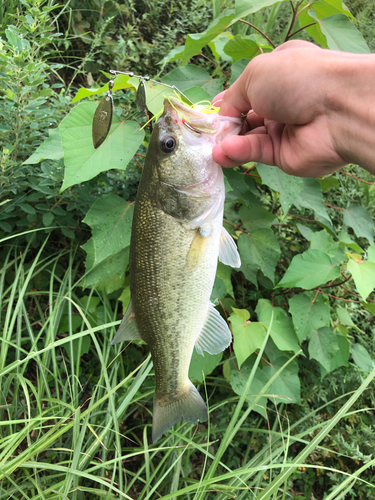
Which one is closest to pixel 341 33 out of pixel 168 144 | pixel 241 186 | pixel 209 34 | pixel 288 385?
pixel 209 34

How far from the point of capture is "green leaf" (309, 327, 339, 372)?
189 cm

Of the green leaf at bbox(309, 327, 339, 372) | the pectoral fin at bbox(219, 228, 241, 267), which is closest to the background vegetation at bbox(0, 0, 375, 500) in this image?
the green leaf at bbox(309, 327, 339, 372)

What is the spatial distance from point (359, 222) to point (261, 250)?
0.94m

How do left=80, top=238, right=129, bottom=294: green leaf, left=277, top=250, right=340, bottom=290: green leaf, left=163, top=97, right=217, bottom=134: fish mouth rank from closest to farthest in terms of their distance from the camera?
left=163, top=97, right=217, bottom=134: fish mouth
left=80, top=238, right=129, bottom=294: green leaf
left=277, top=250, right=340, bottom=290: green leaf

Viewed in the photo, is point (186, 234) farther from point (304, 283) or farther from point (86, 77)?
point (86, 77)

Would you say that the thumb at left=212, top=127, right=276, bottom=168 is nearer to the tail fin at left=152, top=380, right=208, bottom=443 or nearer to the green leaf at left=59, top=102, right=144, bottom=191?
the green leaf at left=59, top=102, right=144, bottom=191

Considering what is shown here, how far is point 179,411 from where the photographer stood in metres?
1.38

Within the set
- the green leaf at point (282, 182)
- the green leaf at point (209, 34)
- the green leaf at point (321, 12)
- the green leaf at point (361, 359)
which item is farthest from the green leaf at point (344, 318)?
the green leaf at point (209, 34)

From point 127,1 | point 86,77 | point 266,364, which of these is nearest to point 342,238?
point 266,364

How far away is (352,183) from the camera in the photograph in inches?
128

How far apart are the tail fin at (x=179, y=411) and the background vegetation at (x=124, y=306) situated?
0.48 ft

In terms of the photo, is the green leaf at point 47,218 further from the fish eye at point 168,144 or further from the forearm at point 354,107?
the forearm at point 354,107

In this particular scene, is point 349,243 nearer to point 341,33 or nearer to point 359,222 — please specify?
point 359,222

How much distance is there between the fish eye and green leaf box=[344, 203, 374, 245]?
1.69m
